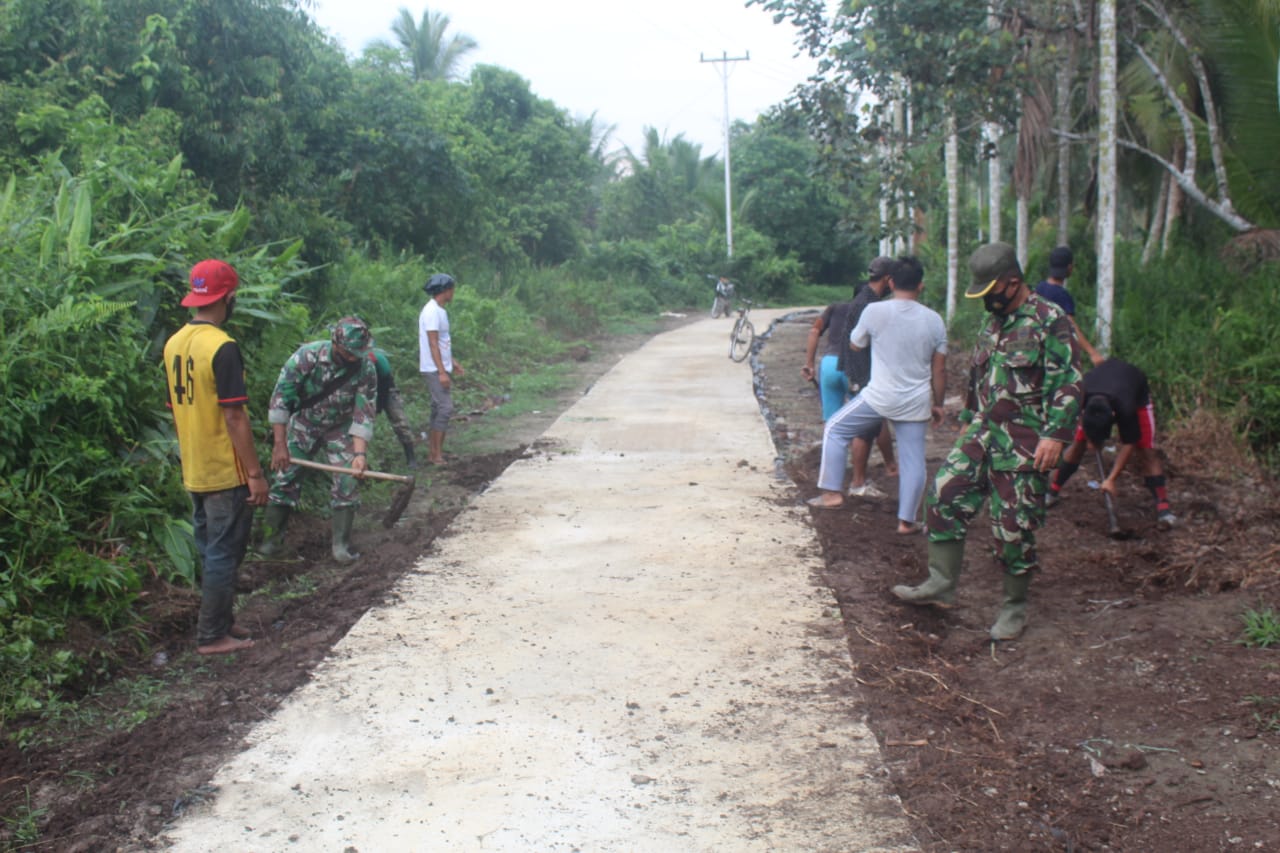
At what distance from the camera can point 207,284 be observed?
15.5 feet

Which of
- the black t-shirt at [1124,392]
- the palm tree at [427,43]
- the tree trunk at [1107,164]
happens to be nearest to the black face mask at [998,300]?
the black t-shirt at [1124,392]

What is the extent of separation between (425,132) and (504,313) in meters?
3.29

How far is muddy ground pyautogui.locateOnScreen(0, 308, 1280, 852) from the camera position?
134 inches

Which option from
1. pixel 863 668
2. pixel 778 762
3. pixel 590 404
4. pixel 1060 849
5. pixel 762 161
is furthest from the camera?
pixel 762 161

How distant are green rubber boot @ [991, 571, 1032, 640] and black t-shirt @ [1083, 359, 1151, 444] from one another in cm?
228

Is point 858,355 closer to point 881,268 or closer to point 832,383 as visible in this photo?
point 832,383

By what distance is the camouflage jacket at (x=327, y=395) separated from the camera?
6.12m

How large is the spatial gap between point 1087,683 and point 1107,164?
6373 millimetres

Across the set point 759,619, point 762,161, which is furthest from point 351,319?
point 762,161

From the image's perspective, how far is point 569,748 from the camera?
388cm

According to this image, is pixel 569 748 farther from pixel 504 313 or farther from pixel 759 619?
pixel 504 313

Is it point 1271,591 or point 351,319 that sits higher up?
point 351,319

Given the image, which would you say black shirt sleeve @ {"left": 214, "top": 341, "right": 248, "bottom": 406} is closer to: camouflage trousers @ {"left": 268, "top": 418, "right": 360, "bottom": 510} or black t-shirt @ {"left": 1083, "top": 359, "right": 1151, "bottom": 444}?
camouflage trousers @ {"left": 268, "top": 418, "right": 360, "bottom": 510}

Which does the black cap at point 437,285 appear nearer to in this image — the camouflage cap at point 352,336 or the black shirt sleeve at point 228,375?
the camouflage cap at point 352,336
